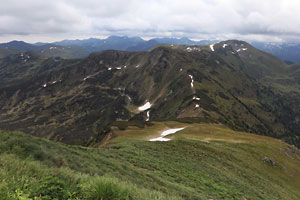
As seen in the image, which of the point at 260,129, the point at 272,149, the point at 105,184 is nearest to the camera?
the point at 105,184

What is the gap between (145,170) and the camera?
1738cm

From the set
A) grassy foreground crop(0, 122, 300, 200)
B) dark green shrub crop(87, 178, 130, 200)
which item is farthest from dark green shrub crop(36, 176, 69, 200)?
dark green shrub crop(87, 178, 130, 200)

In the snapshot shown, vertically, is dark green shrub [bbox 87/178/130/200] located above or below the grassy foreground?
above

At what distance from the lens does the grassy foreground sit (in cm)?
479

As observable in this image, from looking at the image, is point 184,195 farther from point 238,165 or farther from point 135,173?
point 238,165

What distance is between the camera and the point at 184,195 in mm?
12188

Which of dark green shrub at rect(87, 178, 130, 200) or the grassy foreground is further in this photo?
the grassy foreground

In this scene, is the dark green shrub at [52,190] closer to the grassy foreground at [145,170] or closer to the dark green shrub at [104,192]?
the grassy foreground at [145,170]

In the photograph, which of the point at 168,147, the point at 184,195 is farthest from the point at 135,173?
the point at 168,147

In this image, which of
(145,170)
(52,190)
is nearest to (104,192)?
(52,190)

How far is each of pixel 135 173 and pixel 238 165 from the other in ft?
Result: 75.9

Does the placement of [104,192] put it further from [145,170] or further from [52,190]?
[145,170]

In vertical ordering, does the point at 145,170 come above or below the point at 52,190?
below

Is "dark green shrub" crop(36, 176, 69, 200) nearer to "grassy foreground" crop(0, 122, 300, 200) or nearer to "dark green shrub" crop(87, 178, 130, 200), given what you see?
"grassy foreground" crop(0, 122, 300, 200)
